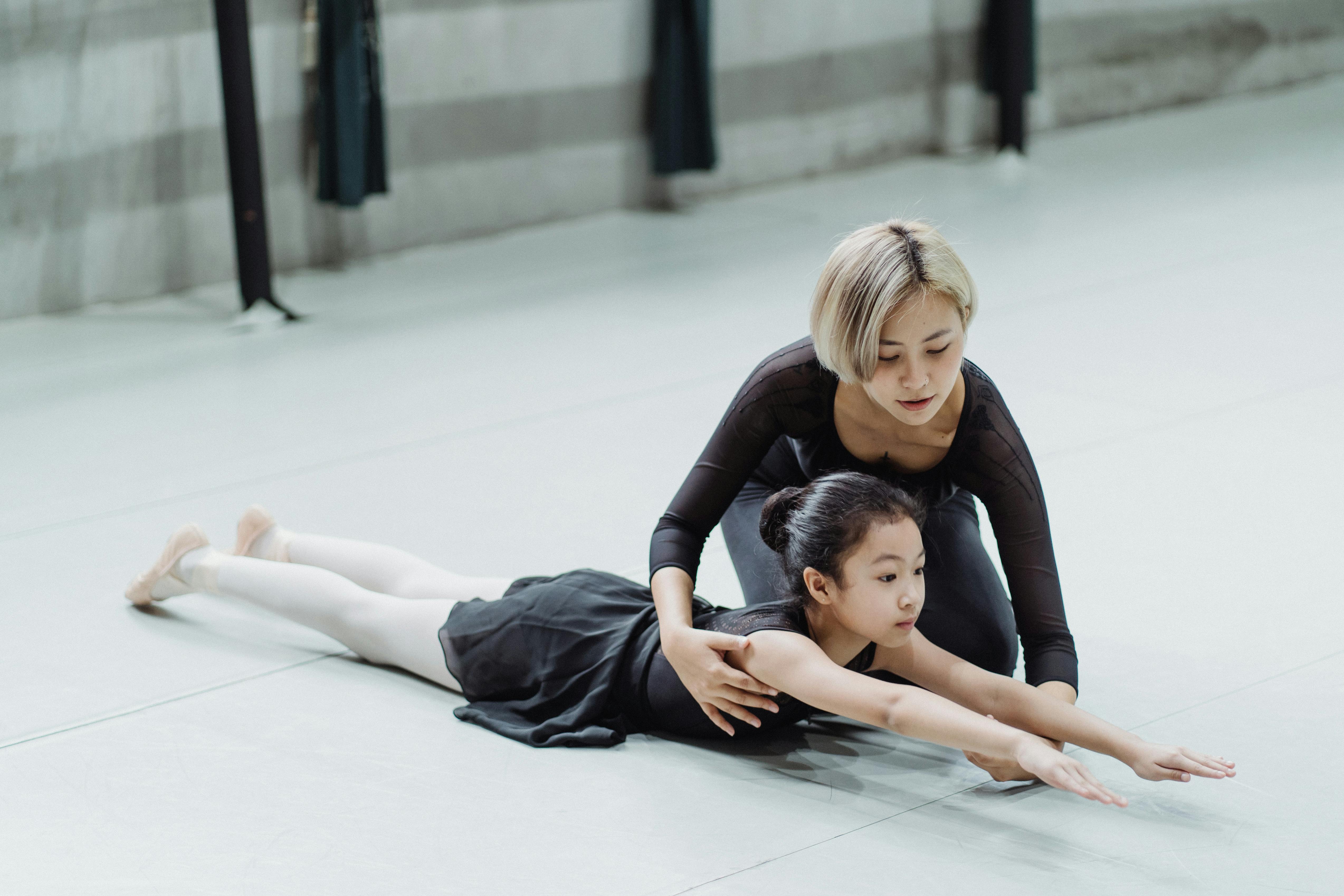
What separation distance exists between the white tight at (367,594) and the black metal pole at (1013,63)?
4.91m

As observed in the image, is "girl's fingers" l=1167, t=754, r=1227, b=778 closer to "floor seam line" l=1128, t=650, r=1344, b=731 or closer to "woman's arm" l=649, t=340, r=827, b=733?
"floor seam line" l=1128, t=650, r=1344, b=731

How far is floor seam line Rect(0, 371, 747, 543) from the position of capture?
3564 millimetres

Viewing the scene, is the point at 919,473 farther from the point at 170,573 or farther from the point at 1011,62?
the point at 1011,62

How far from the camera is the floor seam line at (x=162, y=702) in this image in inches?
102

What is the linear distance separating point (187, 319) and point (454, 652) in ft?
9.85

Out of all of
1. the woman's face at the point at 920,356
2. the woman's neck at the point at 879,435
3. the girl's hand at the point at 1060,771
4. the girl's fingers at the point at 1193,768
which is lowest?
the girl's fingers at the point at 1193,768

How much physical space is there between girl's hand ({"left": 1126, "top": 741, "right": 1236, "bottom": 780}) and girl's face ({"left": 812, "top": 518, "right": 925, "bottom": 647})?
370 mm

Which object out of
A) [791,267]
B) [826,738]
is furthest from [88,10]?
[826,738]

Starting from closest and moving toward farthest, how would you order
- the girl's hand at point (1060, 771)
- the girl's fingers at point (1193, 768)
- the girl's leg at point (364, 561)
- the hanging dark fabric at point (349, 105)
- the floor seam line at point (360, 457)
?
the girl's hand at point (1060, 771) → the girl's fingers at point (1193, 768) → the girl's leg at point (364, 561) → the floor seam line at point (360, 457) → the hanging dark fabric at point (349, 105)

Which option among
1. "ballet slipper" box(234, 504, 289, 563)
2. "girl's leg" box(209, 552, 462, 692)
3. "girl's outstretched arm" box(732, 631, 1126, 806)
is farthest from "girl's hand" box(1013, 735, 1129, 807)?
"ballet slipper" box(234, 504, 289, 563)

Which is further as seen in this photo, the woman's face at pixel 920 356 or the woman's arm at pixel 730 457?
the woman's arm at pixel 730 457

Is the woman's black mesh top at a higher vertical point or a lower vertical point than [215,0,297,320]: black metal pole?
lower

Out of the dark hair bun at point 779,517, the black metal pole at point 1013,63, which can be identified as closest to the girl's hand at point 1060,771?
the dark hair bun at point 779,517

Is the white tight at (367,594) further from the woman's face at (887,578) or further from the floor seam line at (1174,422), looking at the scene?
the floor seam line at (1174,422)
